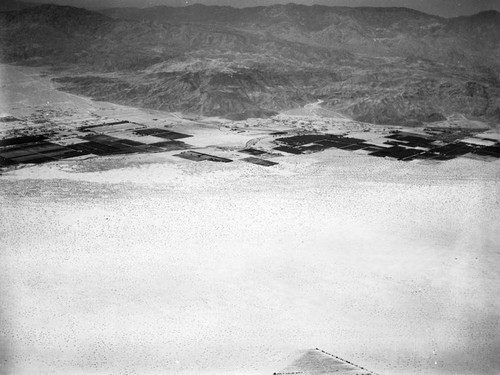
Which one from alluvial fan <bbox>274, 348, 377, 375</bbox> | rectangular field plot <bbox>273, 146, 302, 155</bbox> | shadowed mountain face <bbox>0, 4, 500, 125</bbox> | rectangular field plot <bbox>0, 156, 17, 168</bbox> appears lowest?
alluvial fan <bbox>274, 348, 377, 375</bbox>

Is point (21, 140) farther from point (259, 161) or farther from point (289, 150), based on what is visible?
point (289, 150)

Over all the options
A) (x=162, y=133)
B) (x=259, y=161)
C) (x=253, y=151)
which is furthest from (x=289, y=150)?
(x=162, y=133)

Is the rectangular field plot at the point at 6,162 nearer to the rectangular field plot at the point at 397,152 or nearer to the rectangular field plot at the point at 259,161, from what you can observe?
the rectangular field plot at the point at 259,161

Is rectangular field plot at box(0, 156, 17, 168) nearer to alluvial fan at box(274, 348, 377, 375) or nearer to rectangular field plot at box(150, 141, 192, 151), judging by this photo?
rectangular field plot at box(150, 141, 192, 151)

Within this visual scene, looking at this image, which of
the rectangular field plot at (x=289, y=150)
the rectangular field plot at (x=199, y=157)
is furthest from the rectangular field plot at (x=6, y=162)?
the rectangular field plot at (x=289, y=150)

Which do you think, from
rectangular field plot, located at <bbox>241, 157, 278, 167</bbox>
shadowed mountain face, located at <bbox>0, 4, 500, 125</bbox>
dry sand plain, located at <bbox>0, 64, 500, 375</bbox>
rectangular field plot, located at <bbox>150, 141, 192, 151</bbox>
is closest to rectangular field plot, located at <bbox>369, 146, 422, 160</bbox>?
dry sand plain, located at <bbox>0, 64, 500, 375</bbox>

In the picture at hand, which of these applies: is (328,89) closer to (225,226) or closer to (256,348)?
(225,226)
